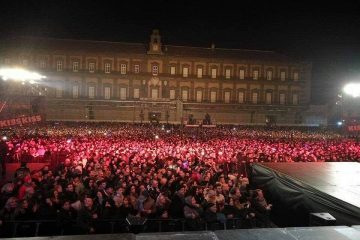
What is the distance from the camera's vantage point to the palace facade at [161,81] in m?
53.1

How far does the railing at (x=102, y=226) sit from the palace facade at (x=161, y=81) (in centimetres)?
4239

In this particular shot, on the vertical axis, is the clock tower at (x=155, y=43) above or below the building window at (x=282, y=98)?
above

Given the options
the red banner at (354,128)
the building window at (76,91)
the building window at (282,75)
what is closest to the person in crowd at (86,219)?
the red banner at (354,128)

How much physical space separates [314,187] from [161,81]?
162 ft

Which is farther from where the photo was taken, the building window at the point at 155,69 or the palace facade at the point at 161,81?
the building window at the point at 155,69

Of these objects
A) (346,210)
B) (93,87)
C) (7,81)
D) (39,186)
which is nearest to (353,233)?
(346,210)

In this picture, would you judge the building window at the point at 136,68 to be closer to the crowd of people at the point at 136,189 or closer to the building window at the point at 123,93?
the building window at the point at 123,93

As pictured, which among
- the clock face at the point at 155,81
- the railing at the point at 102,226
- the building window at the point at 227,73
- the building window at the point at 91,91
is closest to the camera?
the railing at the point at 102,226

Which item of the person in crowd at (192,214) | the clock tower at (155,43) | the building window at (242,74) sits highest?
the clock tower at (155,43)

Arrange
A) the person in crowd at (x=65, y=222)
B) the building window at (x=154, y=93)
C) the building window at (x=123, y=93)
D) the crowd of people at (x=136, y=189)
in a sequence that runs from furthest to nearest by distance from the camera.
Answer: the building window at (x=154, y=93) < the building window at (x=123, y=93) < the crowd of people at (x=136, y=189) < the person in crowd at (x=65, y=222)

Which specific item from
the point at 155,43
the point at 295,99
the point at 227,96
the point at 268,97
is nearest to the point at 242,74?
the point at 227,96

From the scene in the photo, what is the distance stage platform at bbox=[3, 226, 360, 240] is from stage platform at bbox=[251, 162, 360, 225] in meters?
3.47

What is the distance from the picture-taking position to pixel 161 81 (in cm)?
5675

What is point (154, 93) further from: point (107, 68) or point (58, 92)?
point (58, 92)
